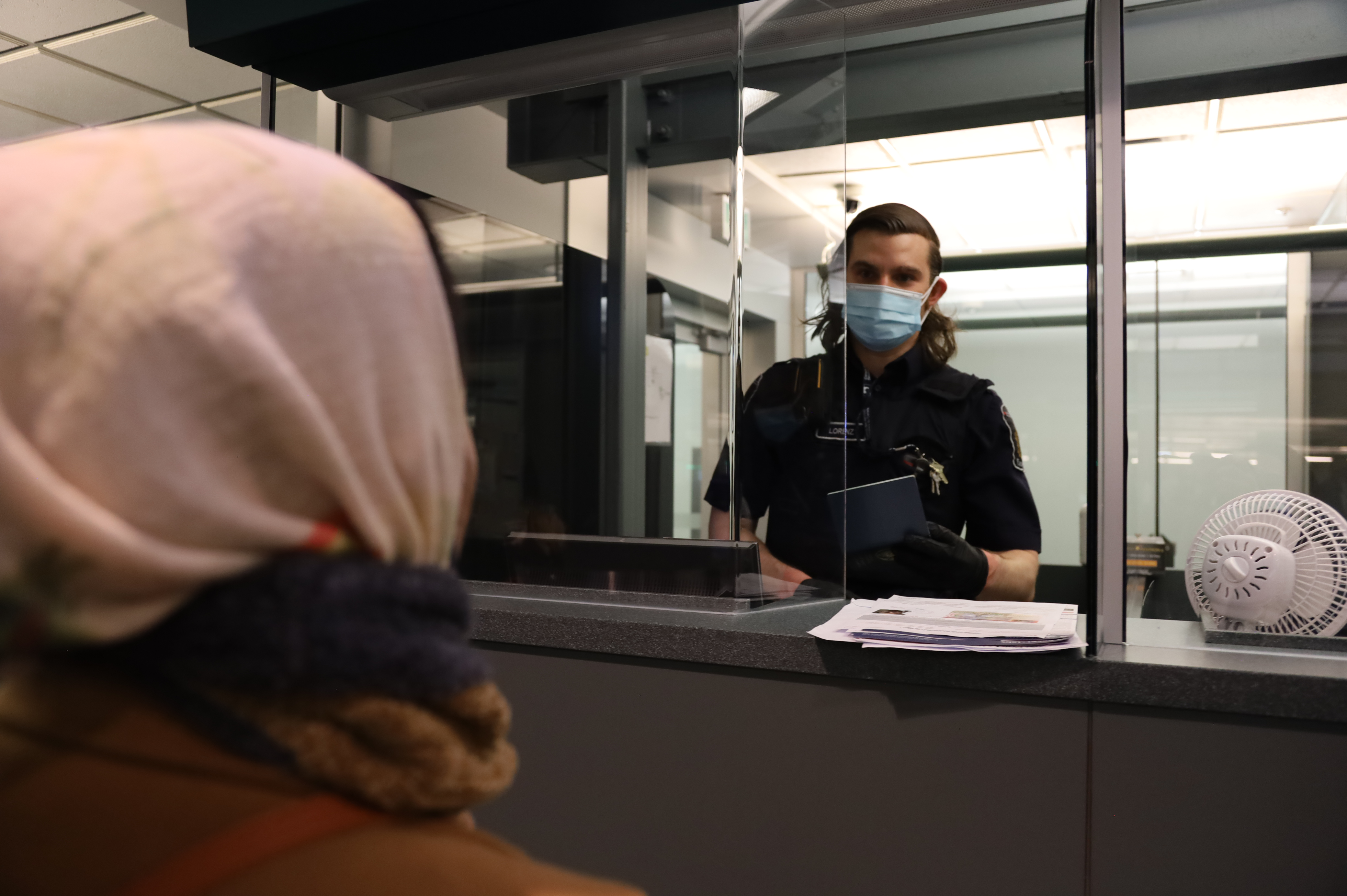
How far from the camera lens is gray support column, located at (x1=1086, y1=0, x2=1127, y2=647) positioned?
4.31ft

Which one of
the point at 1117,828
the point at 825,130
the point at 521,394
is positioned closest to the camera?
the point at 1117,828

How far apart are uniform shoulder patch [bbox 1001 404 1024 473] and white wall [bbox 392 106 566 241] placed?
1.46 m

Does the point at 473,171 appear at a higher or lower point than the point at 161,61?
lower

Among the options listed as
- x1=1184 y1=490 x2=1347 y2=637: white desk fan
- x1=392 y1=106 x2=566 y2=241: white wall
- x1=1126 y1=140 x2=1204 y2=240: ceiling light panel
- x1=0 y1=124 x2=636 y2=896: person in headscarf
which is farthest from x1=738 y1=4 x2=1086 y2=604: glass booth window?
x1=0 y1=124 x2=636 y2=896: person in headscarf

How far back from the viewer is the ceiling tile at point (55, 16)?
3689 millimetres

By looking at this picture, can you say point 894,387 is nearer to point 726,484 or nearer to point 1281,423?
point 726,484

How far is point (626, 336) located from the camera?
2.97 meters

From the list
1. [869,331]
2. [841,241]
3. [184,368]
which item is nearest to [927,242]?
[869,331]

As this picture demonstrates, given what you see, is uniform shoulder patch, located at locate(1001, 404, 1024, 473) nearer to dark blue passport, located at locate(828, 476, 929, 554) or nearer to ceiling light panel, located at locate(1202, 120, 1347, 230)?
dark blue passport, located at locate(828, 476, 929, 554)

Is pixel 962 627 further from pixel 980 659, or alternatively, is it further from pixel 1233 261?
pixel 1233 261

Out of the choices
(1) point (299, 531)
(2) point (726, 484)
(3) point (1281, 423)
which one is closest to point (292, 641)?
(1) point (299, 531)

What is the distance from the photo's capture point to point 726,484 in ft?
5.76

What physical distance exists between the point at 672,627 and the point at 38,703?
3.65 feet

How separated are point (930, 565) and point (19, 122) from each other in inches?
209
